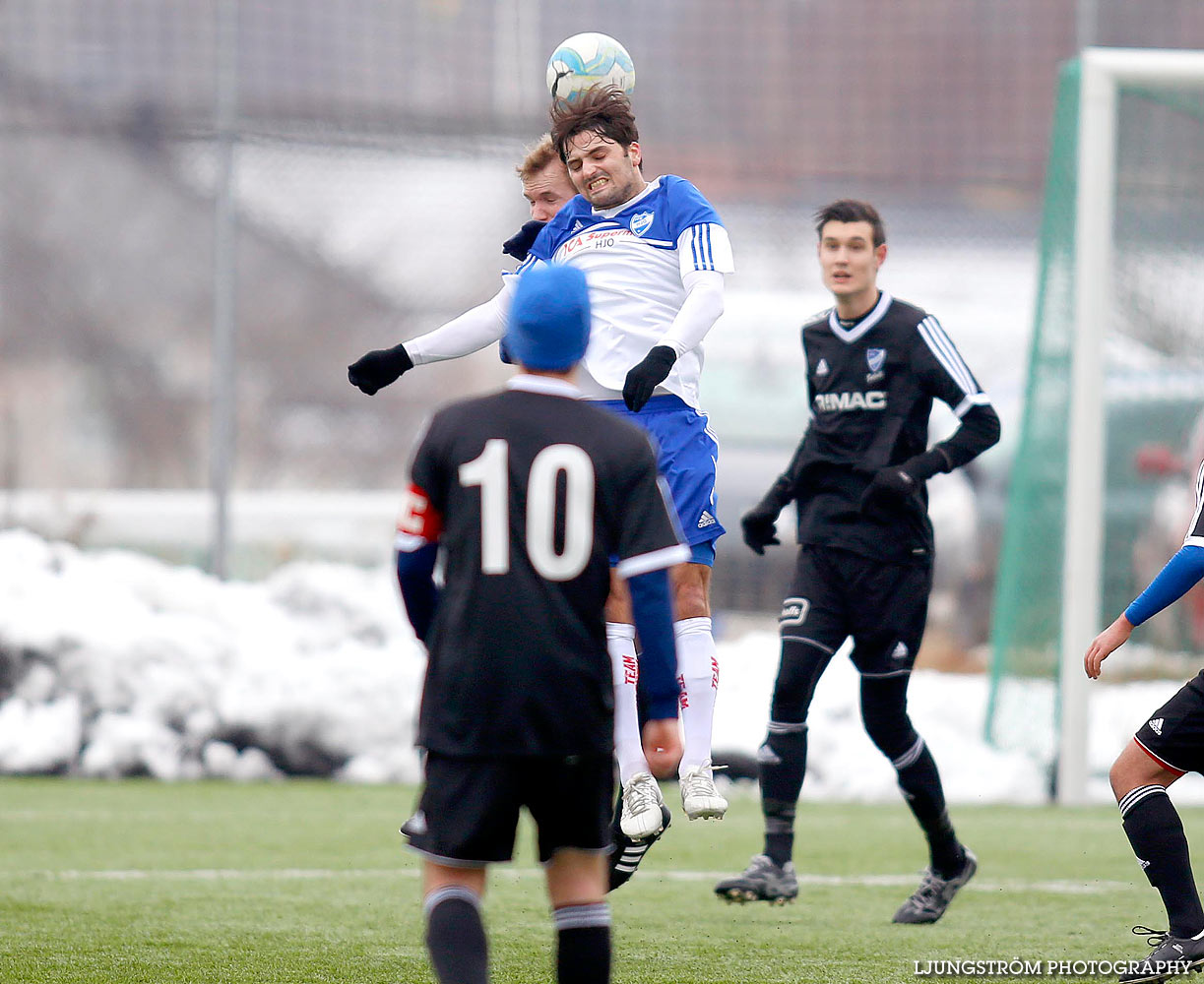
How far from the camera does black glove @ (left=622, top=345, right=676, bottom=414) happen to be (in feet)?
15.3

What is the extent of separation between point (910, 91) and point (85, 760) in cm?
733

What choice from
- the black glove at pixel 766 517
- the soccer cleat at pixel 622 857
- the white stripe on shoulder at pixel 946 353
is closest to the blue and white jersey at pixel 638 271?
the black glove at pixel 766 517

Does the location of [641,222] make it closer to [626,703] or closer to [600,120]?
[600,120]

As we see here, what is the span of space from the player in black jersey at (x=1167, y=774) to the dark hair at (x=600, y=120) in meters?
1.87

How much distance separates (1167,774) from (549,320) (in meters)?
2.23

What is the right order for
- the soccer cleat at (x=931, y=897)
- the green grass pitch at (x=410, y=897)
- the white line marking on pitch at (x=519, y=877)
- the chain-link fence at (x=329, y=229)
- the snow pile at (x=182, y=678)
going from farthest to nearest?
the chain-link fence at (x=329, y=229) < the snow pile at (x=182, y=678) < the white line marking on pitch at (x=519, y=877) < the soccer cleat at (x=931, y=897) < the green grass pitch at (x=410, y=897)

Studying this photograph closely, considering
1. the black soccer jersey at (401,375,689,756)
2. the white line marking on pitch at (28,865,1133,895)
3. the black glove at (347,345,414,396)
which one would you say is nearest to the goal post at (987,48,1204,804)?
the white line marking on pitch at (28,865,1133,895)

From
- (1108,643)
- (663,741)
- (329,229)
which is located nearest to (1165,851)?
(1108,643)

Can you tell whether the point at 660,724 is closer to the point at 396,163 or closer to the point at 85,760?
the point at 85,760

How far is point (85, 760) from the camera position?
947 cm

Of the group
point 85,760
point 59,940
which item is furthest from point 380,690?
point 59,940

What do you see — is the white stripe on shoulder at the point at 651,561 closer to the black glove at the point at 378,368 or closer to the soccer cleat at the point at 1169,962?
the black glove at the point at 378,368

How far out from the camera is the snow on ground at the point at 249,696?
376 inches

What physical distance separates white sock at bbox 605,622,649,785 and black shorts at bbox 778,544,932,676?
1.03m
